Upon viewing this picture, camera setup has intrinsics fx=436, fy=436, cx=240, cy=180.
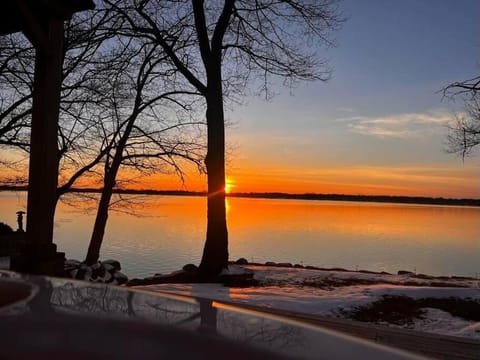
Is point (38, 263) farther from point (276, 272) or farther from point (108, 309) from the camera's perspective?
point (276, 272)

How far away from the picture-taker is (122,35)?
442 inches

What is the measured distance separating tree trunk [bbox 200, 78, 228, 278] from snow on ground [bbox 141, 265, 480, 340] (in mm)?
603

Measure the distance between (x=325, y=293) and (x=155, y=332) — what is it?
6.86m

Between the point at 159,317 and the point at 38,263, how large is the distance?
3.87 meters

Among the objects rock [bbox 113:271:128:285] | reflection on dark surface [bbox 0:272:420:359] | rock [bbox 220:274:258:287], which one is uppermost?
reflection on dark surface [bbox 0:272:420:359]

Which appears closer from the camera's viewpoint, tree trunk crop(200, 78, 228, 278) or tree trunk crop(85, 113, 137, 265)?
tree trunk crop(200, 78, 228, 278)

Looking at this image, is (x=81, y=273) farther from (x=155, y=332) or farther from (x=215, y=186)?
(x=155, y=332)

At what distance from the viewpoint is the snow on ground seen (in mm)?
6133

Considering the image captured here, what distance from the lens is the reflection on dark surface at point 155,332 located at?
3.81 ft

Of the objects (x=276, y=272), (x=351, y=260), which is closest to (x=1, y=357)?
(x=276, y=272)

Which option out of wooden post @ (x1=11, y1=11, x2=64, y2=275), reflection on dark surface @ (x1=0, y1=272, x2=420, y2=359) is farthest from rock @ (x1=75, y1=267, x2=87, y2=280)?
reflection on dark surface @ (x1=0, y1=272, x2=420, y2=359)

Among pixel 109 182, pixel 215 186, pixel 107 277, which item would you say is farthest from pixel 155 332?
pixel 109 182

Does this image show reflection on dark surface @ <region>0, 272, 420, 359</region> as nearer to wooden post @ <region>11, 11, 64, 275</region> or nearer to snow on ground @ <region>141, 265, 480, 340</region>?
snow on ground @ <region>141, 265, 480, 340</region>

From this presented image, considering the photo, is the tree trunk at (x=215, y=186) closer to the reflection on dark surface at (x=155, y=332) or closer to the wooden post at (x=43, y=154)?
the wooden post at (x=43, y=154)
